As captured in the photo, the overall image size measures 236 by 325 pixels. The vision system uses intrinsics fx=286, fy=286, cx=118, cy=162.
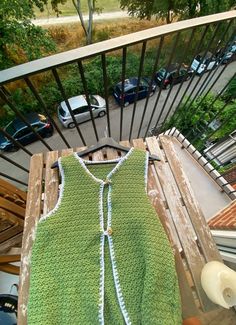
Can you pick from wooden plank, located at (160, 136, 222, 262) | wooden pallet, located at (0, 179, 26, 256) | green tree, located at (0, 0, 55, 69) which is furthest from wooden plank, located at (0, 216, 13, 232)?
green tree, located at (0, 0, 55, 69)

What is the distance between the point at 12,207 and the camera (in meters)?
1.83

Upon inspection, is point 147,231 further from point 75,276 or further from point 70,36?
point 70,36

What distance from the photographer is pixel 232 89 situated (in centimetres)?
821

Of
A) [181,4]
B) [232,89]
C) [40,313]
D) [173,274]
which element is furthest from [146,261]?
[181,4]

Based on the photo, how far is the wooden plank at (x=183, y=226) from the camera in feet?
4.39

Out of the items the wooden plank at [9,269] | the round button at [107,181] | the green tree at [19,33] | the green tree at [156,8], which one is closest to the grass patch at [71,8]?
the green tree at [156,8]

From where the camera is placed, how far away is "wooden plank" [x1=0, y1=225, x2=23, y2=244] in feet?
6.15

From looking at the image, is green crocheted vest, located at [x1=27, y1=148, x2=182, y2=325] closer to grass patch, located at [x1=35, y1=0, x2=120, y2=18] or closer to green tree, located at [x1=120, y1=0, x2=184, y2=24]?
green tree, located at [x1=120, y1=0, x2=184, y2=24]

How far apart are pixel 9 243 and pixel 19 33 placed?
18.6 feet

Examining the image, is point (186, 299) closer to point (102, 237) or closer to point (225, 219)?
point (102, 237)

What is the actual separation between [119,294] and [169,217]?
19.2 inches

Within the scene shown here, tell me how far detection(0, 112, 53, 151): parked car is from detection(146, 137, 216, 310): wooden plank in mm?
5953

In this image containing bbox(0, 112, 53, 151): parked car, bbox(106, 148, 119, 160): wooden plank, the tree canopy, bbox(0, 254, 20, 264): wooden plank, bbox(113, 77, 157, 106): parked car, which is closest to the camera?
bbox(106, 148, 119, 160): wooden plank

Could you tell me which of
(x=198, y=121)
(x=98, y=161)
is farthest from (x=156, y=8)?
(x=98, y=161)
